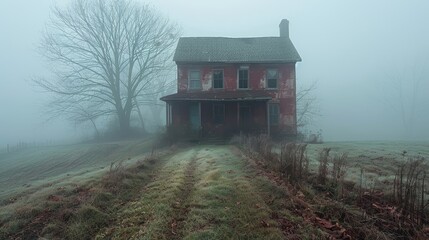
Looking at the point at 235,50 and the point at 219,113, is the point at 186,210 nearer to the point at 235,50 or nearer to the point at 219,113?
the point at 219,113

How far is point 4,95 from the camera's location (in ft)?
346

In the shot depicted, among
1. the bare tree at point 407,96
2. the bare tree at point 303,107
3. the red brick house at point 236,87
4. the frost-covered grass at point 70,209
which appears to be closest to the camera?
the frost-covered grass at point 70,209

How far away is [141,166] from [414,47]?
164372 mm

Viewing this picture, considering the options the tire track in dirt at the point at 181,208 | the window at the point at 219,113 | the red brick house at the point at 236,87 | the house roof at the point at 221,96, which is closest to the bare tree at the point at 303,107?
the red brick house at the point at 236,87

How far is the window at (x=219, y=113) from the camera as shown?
82.4 feet

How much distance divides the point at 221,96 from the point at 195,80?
12.1 feet

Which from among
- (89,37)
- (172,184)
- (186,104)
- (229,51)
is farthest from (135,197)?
(89,37)

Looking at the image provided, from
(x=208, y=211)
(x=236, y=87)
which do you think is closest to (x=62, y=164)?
(x=236, y=87)

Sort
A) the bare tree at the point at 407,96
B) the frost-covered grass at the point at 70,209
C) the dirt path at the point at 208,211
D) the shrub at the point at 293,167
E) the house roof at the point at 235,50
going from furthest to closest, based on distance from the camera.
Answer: the bare tree at the point at 407,96 < the house roof at the point at 235,50 < the shrub at the point at 293,167 < the frost-covered grass at the point at 70,209 < the dirt path at the point at 208,211

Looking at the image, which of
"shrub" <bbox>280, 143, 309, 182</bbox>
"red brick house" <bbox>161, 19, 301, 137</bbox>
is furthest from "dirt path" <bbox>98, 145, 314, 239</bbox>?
"red brick house" <bbox>161, 19, 301, 137</bbox>

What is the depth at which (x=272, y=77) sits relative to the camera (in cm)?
2591

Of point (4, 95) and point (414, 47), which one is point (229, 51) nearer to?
point (4, 95)

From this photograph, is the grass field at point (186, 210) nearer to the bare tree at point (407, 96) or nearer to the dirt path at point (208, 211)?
the dirt path at point (208, 211)

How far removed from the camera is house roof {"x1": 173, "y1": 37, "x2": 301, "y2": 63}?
25.7m
